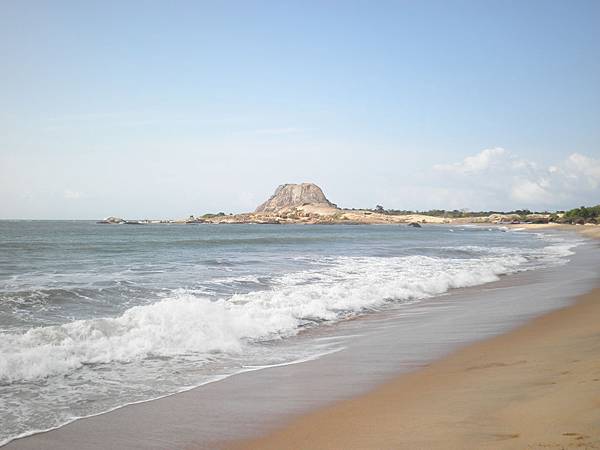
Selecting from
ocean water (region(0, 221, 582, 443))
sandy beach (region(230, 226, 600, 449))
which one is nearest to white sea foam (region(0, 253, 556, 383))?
ocean water (region(0, 221, 582, 443))

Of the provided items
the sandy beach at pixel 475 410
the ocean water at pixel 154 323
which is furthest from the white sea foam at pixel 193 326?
the sandy beach at pixel 475 410

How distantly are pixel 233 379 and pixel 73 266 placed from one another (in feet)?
60.6

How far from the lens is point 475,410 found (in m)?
4.88

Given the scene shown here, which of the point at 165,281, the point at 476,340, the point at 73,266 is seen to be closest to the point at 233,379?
Answer: the point at 476,340

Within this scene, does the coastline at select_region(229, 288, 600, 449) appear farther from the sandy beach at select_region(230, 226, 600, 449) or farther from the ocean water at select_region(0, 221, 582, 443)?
the ocean water at select_region(0, 221, 582, 443)

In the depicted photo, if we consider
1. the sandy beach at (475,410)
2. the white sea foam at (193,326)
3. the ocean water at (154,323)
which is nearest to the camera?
the sandy beach at (475,410)

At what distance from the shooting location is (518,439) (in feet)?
13.0

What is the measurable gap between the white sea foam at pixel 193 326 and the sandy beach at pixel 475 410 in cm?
380

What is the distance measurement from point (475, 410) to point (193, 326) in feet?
20.3

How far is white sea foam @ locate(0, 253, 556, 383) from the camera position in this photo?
7633 millimetres

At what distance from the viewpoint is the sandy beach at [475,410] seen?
4086mm

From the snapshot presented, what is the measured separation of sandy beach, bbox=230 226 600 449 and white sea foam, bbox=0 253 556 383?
3.80 meters

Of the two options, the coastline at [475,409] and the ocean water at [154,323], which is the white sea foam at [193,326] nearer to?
the ocean water at [154,323]

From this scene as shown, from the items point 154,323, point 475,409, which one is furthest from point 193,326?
point 475,409
